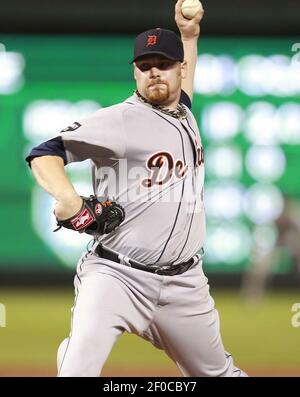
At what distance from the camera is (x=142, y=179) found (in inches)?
138

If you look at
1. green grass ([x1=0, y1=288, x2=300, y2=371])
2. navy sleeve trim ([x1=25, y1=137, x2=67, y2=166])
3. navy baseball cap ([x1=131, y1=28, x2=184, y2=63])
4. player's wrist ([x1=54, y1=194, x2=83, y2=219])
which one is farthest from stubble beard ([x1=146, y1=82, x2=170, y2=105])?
green grass ([x1=0, y1=288, x2=300, y2=371])

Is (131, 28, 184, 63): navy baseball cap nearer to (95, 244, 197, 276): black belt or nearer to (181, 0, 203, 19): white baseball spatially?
(181, 0, 203, 19): white baseball

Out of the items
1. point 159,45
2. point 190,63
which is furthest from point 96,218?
point 190,63

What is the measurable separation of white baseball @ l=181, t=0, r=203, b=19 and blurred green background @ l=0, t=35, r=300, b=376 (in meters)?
4.13

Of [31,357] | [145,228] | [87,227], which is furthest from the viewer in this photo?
[31,357]

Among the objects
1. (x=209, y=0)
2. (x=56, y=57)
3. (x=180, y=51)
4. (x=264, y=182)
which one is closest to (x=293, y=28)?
(x=209, y=0)

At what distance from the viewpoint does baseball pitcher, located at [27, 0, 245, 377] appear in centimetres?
326

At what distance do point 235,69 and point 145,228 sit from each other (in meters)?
5.28

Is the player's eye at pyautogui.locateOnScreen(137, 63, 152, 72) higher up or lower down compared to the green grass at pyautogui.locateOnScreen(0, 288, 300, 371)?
higher up

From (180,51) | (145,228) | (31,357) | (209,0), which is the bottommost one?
(31,357)

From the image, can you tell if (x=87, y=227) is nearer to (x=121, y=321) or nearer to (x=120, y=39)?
(x=121, y=321)

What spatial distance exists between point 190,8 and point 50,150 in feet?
4.12

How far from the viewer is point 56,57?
8.58 metres

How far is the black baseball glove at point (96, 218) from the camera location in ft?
10.6
